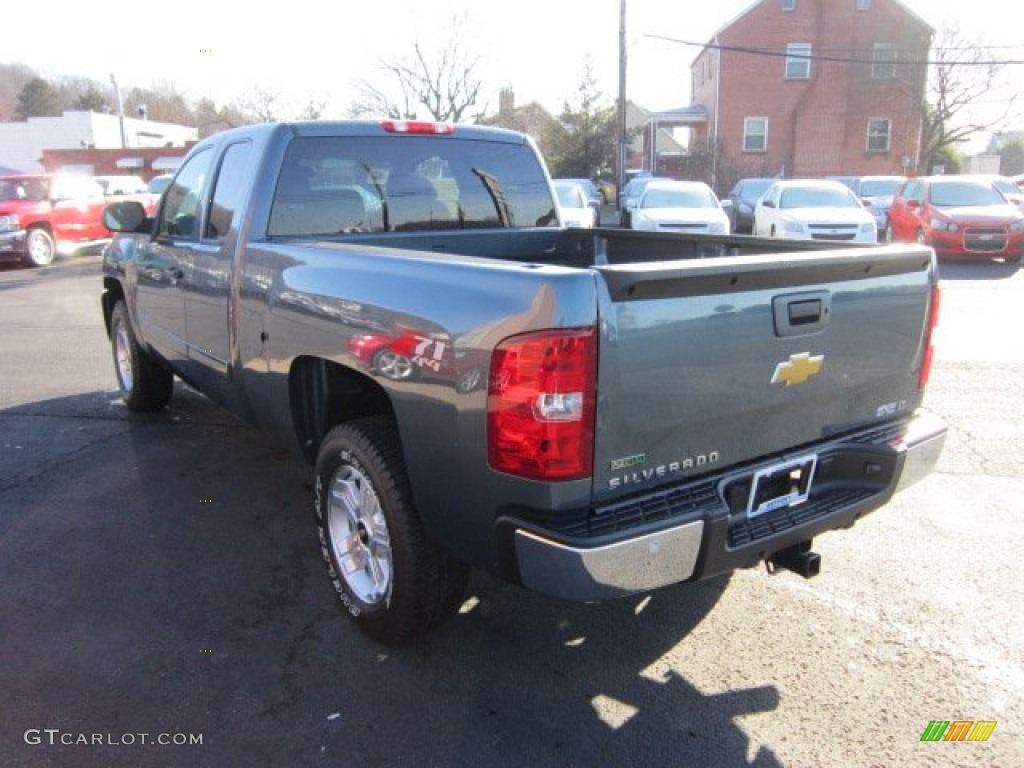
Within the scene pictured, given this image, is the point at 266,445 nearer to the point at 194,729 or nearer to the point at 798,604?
the point at 194,729

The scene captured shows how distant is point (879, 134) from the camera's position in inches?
1496

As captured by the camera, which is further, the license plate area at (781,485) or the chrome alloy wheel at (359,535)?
the chrome alloy wheel at (359,535)

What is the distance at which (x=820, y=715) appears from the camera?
2.67 m

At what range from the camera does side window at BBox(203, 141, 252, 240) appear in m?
3.90

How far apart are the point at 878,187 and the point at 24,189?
20.4 metres

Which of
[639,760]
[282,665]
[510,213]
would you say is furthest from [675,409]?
[510,213]

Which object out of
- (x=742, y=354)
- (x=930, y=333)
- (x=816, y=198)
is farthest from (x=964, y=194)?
(x=742, y=354)

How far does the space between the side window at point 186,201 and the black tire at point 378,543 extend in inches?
75.5

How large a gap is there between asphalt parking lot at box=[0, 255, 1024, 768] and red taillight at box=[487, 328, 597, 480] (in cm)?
95

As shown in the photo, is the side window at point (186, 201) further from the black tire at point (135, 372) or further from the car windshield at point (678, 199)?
the car windshield at point (678, 199)

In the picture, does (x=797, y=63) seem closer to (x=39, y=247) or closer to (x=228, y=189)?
(x=39, y=247)

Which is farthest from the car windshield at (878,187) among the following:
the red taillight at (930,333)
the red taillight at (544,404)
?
the red taillight at (544,404)

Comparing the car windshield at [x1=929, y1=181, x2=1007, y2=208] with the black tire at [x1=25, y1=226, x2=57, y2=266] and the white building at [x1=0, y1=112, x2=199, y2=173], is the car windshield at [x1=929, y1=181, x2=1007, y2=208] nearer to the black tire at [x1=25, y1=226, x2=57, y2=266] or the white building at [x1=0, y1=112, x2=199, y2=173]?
the black tire at [x1=25, y1=226, x2=57, y2=266]

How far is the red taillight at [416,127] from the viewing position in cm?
413
